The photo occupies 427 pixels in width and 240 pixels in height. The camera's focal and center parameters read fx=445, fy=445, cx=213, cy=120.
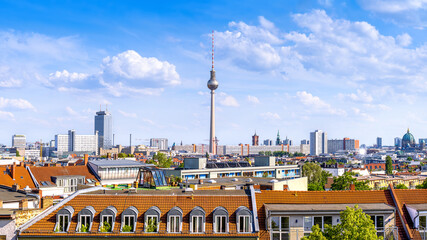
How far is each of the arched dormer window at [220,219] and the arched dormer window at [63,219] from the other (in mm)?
10595

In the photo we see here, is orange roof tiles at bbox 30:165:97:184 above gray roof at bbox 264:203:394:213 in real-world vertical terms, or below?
below

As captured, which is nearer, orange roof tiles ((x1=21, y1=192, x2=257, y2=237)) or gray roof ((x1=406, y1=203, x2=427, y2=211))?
orange roof tiles ((x1=21, y1=192, x2=257, y2=237))

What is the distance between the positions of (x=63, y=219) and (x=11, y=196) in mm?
14253

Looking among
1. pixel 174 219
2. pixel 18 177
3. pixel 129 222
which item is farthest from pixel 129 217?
pixel 18 177

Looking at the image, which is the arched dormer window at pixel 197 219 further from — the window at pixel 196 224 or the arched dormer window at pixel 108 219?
the arched dormer window at pixel 108 219

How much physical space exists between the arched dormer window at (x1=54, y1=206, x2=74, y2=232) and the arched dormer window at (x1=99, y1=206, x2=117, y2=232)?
233 centimetres

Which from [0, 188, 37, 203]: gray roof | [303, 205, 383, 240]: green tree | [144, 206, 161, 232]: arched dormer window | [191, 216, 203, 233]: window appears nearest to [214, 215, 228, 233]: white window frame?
[191, 216, 203, 233]: window

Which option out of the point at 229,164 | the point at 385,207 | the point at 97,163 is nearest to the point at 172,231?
the point at 385,207

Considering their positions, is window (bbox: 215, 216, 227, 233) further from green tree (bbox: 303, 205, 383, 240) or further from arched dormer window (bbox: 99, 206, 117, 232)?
green tree (bbox: 303, 205, 383, 240)

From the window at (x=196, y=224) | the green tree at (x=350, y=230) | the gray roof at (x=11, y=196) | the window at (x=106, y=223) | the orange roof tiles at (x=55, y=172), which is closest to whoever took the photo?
the green tree at (x=350, y=230)

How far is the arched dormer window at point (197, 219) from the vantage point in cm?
3238

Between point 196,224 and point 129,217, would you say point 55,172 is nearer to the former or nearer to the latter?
point 129,217

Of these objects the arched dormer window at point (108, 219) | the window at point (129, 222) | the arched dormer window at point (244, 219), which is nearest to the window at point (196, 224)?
the arched dormer window at point (244, 219)

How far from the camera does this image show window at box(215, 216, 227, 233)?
3234 cm
